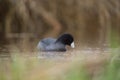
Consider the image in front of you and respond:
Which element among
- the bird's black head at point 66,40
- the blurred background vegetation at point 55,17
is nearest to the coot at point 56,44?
the bird's black head at point 66,40

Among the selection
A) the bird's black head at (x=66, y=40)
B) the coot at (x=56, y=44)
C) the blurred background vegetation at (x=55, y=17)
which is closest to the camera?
the coot at (x=56, y=44)

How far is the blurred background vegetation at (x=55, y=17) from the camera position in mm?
13744

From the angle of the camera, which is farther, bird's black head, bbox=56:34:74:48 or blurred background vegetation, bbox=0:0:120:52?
blurred background vegetation, bbox=0:0:120:52

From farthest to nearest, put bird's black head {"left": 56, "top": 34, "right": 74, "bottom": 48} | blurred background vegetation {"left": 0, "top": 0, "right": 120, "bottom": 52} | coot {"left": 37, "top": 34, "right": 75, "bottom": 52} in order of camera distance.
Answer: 1. blurred background vegetation {"left": 0, "top": 0, "right": 120, "bottom": 52}
2. bird's black head {"left": 56, "top": 34, "right": 74, "bottom": 48}
3. coot {"left": 37, "top": 34, "right": 75, "bottom": 52}

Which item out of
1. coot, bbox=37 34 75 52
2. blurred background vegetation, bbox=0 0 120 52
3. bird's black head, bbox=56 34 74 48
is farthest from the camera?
blurred background vegetation, bbox=0 0 120 52

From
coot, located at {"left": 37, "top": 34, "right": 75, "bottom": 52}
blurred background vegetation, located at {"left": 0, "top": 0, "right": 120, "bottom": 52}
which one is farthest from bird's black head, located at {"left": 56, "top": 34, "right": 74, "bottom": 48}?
blurred background vegetation, located at {"left": 0, "top": 0, "right": 120, "bottom": 52}

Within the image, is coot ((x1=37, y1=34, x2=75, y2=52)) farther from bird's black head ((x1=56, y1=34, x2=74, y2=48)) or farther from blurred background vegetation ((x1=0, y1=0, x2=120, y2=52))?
blurred background vegetation ((x1=0, y1=0, x2=120, y2=52))

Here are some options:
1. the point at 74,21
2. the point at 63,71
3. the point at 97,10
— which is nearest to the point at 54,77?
the point at 63,71

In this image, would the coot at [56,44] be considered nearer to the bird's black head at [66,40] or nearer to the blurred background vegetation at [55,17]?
the bird's black head at [66,40]

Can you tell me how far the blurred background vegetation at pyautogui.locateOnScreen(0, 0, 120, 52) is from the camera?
45.1 feet

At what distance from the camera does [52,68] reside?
13.7 ft

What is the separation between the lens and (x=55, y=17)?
1495 centimetres

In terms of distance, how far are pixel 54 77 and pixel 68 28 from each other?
11356 mm

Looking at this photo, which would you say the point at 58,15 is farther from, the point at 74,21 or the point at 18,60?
the point at 18,60
